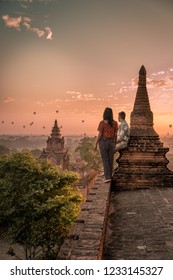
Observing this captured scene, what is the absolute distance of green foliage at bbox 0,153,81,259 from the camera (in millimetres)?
13664

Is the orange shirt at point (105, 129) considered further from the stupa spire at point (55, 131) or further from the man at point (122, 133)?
the stupa spire at point (55, 131)

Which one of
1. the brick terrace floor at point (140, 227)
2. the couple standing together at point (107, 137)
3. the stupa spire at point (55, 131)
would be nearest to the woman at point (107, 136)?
the couple standing together at point (107, 137)

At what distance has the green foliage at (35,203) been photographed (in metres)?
13.7

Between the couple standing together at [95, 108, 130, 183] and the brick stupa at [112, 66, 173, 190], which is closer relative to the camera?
the couple standing together at [95, 108, 130, 183]

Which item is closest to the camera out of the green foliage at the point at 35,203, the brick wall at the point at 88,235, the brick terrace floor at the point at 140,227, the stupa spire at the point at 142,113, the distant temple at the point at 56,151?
the brick wall at the point at 88,235

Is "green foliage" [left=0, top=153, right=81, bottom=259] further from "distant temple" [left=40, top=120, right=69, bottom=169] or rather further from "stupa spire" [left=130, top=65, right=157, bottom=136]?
"distant temple" [left=40, top=120, right=69, bottom=169]

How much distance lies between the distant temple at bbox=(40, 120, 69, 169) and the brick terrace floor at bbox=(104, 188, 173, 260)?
128 ft

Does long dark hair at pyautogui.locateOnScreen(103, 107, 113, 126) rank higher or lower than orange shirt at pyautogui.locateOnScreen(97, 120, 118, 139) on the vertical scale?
higher

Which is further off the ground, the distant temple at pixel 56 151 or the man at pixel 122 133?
the man at pixel 122 133

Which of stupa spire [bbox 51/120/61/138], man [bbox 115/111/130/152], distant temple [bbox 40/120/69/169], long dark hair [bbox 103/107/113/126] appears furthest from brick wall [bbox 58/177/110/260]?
stupa spire [bbox 51/120/61/138]

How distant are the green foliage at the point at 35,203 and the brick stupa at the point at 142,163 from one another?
645 cm

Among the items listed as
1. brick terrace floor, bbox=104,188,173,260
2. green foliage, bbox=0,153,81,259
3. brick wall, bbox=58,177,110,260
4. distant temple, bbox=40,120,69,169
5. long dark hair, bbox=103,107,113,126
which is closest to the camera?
brick wall, bbox=58,177,110,260

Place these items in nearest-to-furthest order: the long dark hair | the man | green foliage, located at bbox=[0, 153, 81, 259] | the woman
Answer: the long dark hair, the woman, the man, green foliage, located at bbox=[0, 153, 81, 259]

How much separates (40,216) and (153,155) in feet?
24.8
